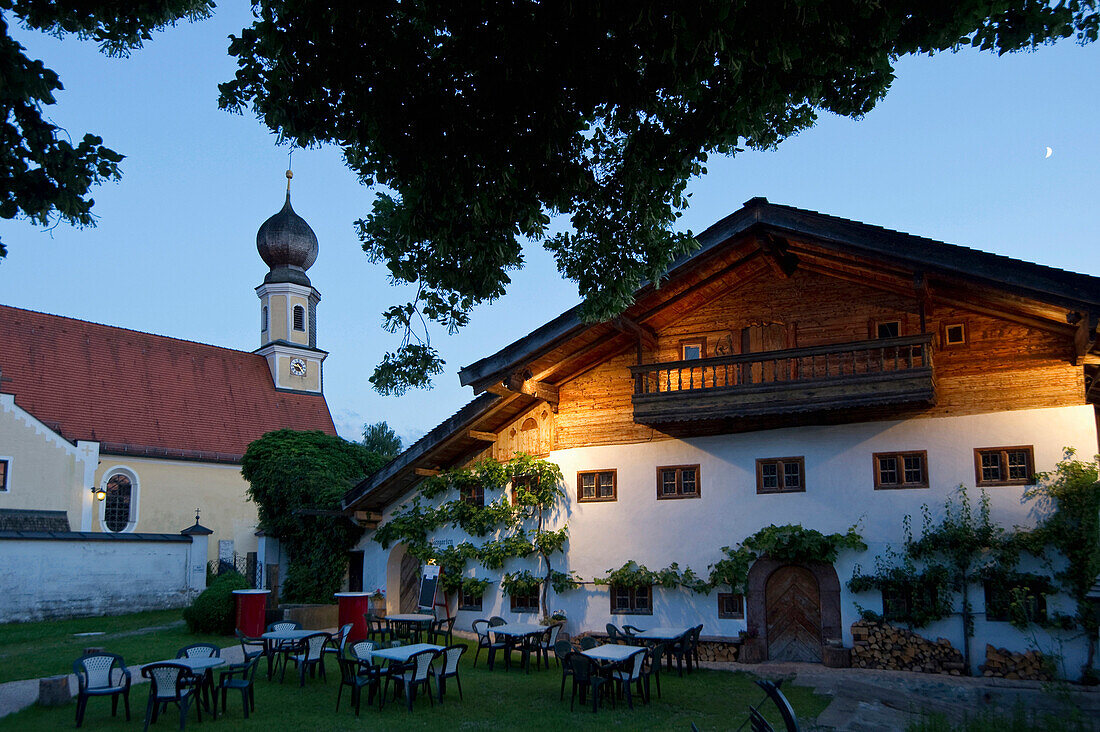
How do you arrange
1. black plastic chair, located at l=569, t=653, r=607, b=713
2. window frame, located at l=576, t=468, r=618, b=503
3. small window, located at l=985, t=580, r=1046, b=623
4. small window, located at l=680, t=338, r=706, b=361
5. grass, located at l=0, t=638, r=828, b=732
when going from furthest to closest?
window frame, located at l=576, t=468, r=618, b=503, small window, located at l=680, t=338, r=706, b=361, small window, located at l=985, t=580, r=1046, b=623, black plastic chair, located at l=569, t=653, r=607, b=713, grass, located at l=0, t=638, r=828, b=732

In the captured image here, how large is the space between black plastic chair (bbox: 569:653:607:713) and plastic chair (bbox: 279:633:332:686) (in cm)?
439

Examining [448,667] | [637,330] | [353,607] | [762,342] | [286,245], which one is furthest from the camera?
[286,245]

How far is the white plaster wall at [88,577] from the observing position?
2367 centimetres

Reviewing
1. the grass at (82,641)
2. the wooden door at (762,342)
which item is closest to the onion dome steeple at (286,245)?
the grass at (82,641)

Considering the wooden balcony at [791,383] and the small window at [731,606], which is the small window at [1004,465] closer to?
the wooden balcony at [791,383]

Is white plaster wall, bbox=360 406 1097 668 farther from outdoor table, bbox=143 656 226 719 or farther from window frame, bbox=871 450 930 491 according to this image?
outdoor table, bbox=143 656 226 719

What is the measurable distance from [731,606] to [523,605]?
486cm

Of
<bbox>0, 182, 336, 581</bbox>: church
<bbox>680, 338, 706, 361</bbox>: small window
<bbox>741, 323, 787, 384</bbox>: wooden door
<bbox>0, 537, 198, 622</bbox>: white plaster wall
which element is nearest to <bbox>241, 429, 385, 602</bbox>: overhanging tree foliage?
<bbox>0, 537, 198, 622</bbox>: white plaster wall

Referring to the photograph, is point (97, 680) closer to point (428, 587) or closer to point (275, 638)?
point (275, 638)

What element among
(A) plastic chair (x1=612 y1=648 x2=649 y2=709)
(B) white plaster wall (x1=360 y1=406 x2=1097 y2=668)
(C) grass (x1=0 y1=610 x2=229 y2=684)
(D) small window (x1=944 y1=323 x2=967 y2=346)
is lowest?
(C) grass (x1=0 y1=610 x2=229 y2=684)

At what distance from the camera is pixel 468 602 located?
2097cm

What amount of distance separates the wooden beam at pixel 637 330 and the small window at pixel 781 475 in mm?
3496

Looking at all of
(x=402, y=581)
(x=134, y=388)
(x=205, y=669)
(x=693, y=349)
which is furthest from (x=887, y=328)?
(x=134, y=388)

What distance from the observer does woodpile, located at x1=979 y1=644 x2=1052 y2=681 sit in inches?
587
